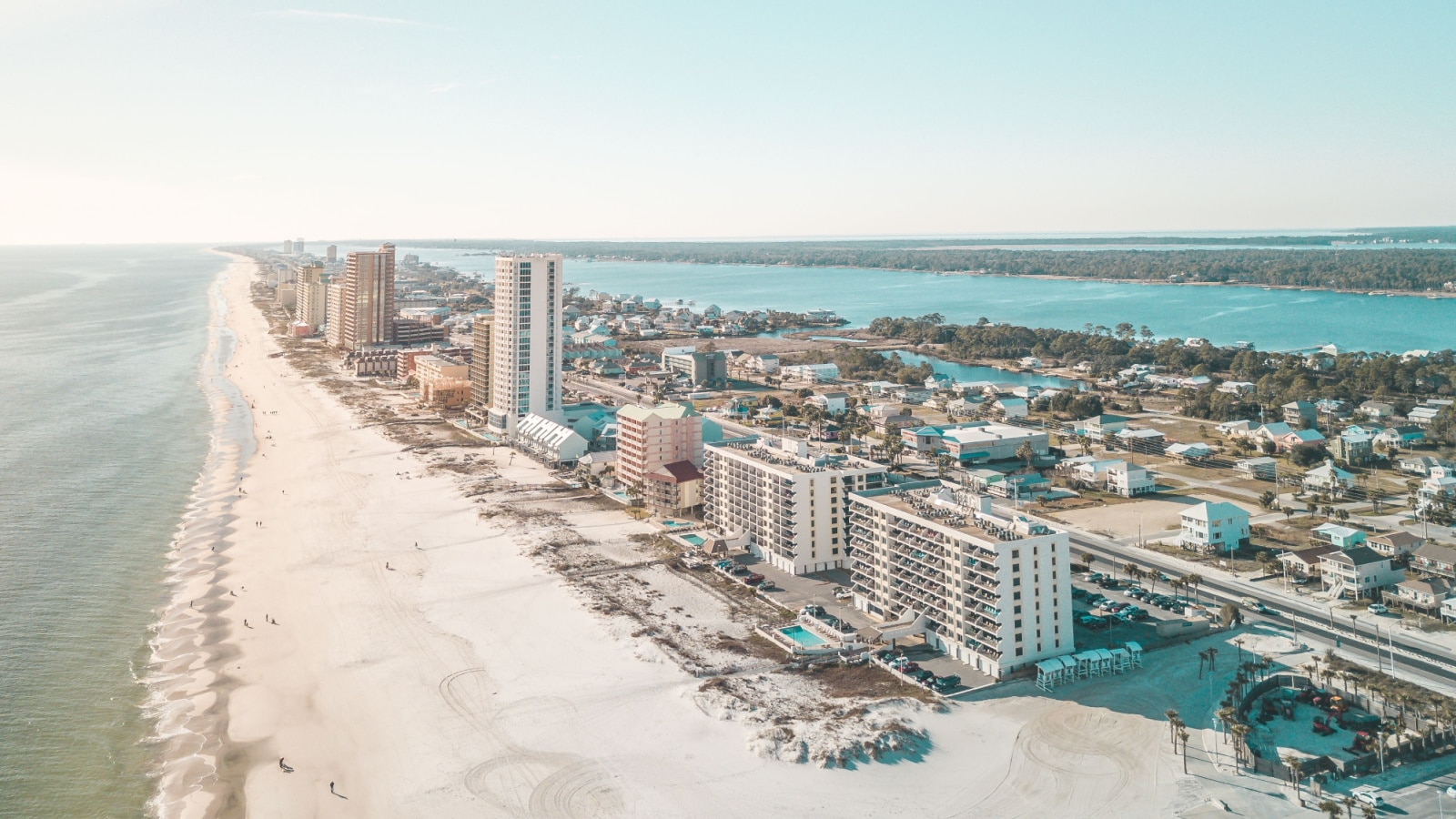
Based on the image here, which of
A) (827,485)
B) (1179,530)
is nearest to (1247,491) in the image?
(1179,530)

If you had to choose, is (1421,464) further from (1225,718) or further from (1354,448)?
(1225,718)

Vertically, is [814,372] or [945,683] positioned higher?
[814,372]

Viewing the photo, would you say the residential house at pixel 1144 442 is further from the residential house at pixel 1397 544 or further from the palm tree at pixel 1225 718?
the palm tree at pixel 1225 718

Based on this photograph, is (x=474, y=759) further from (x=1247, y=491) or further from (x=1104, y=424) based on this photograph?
(x=1104, y=424)

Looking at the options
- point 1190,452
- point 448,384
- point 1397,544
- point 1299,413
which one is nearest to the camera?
point 1397,544

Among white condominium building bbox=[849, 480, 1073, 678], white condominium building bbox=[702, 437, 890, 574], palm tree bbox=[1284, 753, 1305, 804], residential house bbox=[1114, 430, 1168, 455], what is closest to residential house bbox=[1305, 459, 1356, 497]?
residential house bbox=[1114, 430, 1168, 455]

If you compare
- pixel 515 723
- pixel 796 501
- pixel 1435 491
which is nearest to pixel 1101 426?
pixel 1435 491

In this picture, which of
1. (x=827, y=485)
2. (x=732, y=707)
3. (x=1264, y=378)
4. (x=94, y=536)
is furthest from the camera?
(x=1264, y=378)

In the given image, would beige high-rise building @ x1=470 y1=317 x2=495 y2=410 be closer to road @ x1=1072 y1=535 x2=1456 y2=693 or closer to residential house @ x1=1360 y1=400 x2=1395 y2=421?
road @ x1=1072 y1=535 x2=1456 y2=693

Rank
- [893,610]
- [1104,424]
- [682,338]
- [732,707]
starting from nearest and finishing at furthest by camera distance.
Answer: [732,707] → [893,610] → [1104,424] → [682,338]
